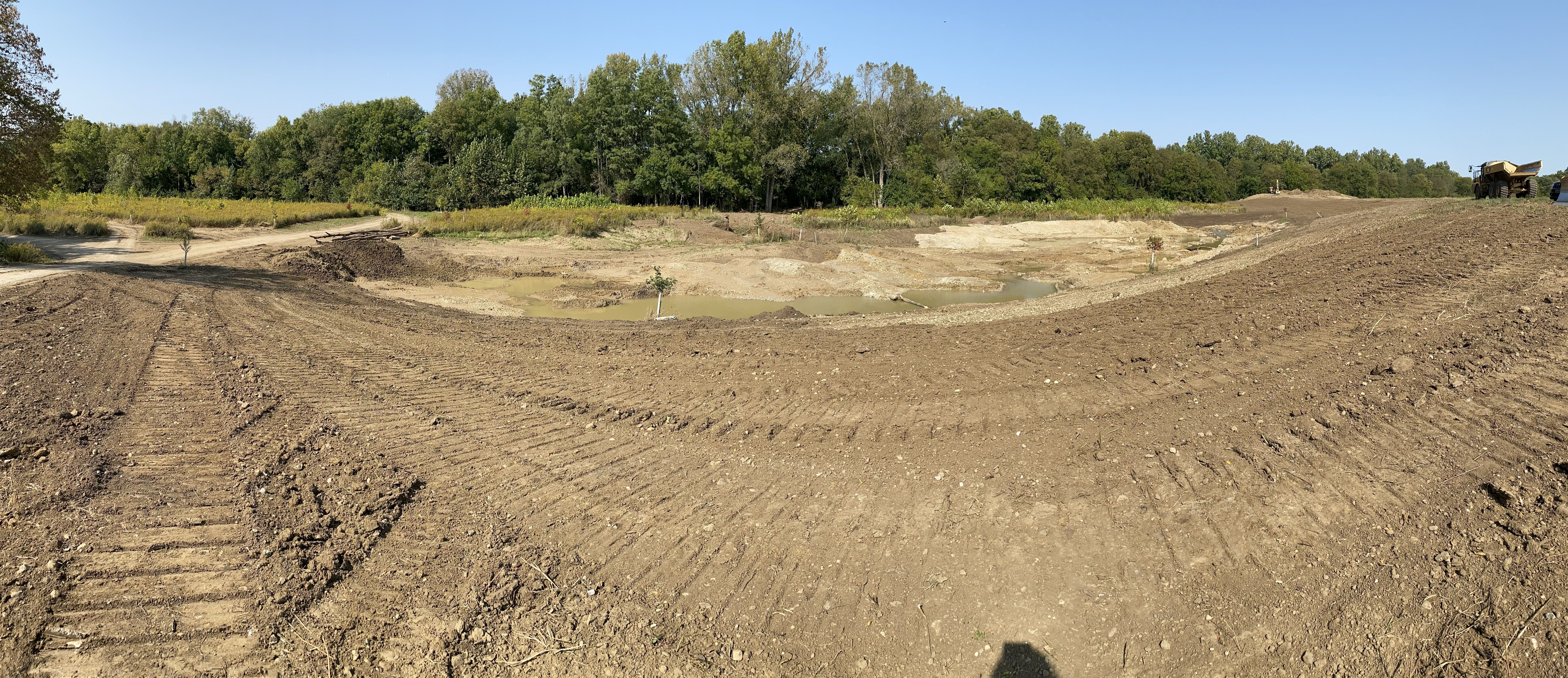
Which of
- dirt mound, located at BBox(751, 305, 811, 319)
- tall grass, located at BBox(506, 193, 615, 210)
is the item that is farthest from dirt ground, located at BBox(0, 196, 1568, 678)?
tall grass, located at BBox(506, 193, 615, 210)

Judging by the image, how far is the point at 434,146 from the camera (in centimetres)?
6838

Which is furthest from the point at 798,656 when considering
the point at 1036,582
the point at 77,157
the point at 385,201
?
the point at 77,157

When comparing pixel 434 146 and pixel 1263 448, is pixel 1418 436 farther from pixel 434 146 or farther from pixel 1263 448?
pixel 434 146

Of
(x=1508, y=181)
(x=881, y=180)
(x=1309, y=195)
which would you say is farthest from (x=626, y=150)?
(x=1309, y=195)

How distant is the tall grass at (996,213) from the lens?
46.6 metres

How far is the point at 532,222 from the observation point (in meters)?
38.1

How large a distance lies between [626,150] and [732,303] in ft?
132

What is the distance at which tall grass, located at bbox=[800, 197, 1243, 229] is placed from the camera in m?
46.6

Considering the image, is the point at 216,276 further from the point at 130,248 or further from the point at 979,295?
the point at 979,295

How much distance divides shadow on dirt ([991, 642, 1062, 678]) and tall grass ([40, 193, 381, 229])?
118ft

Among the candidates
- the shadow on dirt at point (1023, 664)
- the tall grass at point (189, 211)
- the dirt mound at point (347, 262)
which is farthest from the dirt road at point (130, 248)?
the shadow on dirt at point (1023, 664)

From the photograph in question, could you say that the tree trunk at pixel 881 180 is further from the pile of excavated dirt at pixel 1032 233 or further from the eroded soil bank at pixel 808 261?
the eroded soil bank at pixel 808 261

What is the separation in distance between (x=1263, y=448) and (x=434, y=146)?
7333 centimetres

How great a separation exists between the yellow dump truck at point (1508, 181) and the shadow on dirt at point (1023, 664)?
1373 inches
